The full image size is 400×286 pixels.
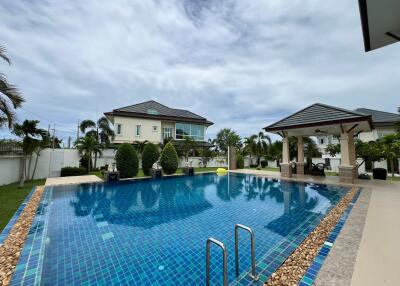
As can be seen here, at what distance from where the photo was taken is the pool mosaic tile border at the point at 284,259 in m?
2.87

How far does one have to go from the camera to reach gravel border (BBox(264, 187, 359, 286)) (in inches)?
111

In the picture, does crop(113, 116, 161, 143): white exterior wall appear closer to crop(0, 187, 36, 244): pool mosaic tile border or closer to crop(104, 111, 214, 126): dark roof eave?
crop(104, 111, 214, 126): dark roof eave

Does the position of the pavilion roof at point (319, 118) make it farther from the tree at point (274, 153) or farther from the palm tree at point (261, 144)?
the palm tree at point (261, 144)

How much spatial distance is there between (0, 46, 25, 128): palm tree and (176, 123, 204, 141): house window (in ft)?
69.2

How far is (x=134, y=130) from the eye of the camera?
25.3m

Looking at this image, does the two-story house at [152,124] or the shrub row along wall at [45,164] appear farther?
the two-story house at [152,124]

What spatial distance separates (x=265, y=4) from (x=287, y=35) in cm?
264

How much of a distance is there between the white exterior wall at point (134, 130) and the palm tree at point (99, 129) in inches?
93.0

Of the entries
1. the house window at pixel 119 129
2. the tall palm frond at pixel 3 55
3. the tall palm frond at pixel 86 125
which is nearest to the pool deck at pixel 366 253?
the tall palm frond at pixel 3 55

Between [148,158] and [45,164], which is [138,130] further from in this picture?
[45,164]

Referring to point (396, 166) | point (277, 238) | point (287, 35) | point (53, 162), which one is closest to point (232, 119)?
point (396, 166)

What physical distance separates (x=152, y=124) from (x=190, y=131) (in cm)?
630

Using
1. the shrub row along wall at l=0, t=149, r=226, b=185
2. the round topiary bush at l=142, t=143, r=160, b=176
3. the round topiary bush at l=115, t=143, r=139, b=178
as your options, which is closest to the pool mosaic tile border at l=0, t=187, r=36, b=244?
the shrub row along wall at l=0, t=149, r=226, b=185

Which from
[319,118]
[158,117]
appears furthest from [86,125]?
[319,118]
